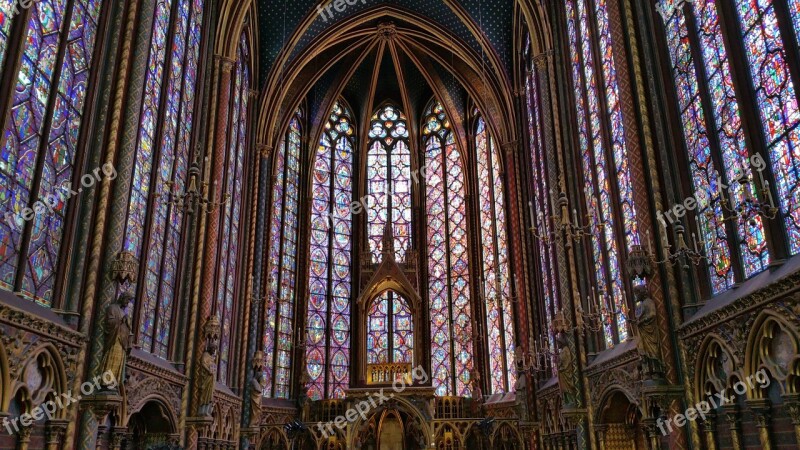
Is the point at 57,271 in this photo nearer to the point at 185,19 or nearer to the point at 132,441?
the point at 132,441

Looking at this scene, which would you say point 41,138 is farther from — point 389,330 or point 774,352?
point 389,330

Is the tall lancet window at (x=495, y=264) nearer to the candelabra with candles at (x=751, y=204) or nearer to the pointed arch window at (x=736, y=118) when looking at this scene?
the pointed arch window at (x=736, y=118)

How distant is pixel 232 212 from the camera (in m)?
22.4

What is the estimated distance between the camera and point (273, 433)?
24.1m

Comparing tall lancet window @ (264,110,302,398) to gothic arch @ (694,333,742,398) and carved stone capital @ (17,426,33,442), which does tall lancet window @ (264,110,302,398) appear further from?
gothic arch @ (694,333,742,398)

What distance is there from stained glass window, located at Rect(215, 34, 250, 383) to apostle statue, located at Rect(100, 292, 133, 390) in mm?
7562

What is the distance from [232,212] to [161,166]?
6087mm

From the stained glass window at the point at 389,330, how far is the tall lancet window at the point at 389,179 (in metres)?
2.04

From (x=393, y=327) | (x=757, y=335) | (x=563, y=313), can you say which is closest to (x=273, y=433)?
(x=393, y=327)

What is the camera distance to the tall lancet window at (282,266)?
2591 cm

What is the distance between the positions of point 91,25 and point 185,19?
→ 564 centimetres

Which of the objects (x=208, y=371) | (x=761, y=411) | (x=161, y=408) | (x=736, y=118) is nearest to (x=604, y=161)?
(x=736, y=118)

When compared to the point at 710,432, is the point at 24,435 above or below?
above

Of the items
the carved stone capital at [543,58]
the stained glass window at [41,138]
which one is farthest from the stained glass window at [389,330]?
the stained glass window at [41,138]
